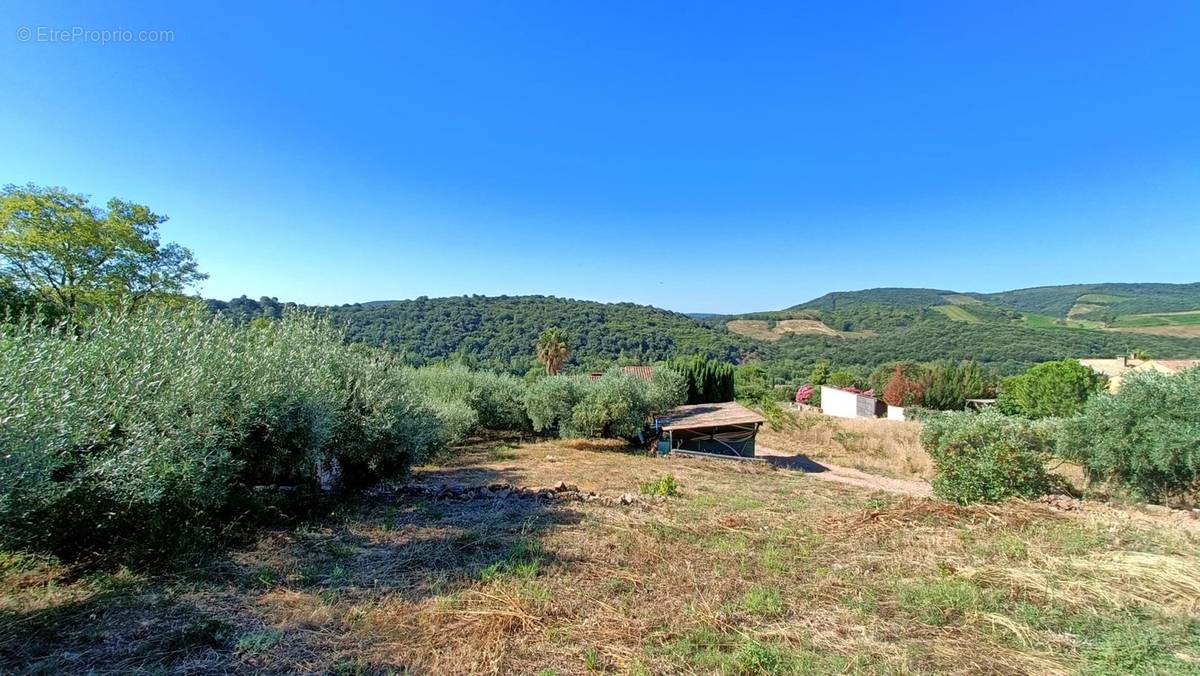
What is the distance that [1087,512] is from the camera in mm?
7309

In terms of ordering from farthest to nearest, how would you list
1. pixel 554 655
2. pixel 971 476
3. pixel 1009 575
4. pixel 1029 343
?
1. pixel 1029 343
2. pixel 971 476
3. pixel 1009 575
4. pixel 554 655

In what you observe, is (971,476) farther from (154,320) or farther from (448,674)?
(154,320)

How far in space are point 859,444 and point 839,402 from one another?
19308mm

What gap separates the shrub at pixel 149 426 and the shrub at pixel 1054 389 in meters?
38.6

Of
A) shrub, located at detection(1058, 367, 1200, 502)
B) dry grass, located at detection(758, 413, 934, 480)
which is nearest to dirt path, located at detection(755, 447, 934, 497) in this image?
dry grass, located at detection(758, 413, 934, 480)

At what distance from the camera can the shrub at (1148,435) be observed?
8.65 m

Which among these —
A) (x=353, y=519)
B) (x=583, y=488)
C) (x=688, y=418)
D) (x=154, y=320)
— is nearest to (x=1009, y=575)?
(x=583, y=488)

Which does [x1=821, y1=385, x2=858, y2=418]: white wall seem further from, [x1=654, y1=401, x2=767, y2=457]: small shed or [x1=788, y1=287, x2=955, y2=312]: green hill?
[x1=788, y1=287, x2=955, y2=312]: green hill

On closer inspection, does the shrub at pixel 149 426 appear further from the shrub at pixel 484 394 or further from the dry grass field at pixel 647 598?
the shrub at pixel 484 394

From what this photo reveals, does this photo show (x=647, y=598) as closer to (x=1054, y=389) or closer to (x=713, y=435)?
(x=713, y=435)

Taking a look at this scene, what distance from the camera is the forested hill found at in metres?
49.4

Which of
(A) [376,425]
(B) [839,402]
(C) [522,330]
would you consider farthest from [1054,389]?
(C) [522,330]

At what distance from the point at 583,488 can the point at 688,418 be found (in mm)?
10584

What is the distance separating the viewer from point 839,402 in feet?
132
